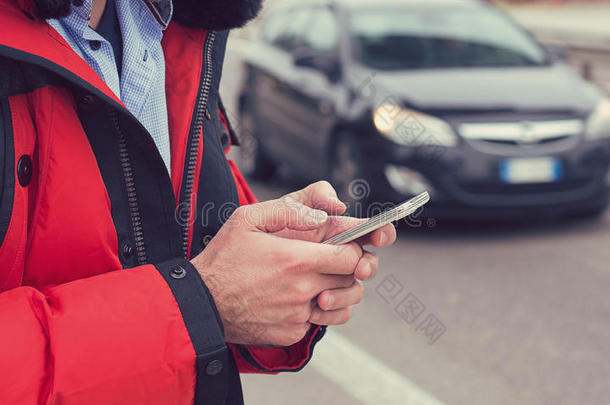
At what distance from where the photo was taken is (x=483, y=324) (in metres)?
4.09

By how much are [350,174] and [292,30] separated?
2011mm

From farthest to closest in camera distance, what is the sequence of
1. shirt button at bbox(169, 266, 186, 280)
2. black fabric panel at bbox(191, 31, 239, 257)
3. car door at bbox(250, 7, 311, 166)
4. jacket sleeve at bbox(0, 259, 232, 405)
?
1. car door at bbox(250, 7, 311, 166)
2. black fabric panel at bbox(191, 31, 239, 257)
3. shirt button at bbox(169, 266, 186, 280)
4. jacket sleeve at bbox(0, 259, 232, 405)

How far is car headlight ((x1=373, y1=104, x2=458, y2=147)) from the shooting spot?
5289 millimetres

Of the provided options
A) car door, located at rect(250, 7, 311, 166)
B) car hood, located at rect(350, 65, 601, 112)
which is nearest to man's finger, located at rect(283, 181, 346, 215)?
car hood, located at rect(350, 65, 601, 112)

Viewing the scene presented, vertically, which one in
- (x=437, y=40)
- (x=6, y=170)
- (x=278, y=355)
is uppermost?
(x=6, y=170)

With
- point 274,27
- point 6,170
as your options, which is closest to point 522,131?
point 274,27

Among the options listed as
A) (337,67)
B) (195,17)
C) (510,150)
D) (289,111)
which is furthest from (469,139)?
(195,17)

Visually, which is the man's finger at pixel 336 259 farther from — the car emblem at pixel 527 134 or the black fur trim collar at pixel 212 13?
the car emblem at pixel 527 134

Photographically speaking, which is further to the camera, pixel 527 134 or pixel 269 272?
pixel 527 134

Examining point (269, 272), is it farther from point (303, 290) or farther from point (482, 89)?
point (482, 89)

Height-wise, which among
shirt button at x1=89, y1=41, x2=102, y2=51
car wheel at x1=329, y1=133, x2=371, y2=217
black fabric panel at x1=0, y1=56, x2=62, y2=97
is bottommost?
car wheel at x1=329, y1=133, x2=371, y2=217

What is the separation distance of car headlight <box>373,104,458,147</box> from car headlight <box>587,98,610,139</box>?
40.6 inches

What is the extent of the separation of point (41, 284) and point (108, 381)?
0.59 ft

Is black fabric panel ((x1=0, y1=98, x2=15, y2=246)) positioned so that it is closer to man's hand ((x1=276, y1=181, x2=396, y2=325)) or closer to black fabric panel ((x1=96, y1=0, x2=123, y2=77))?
black fabric panel ((x1=96, y1=0, x2=123, y2=77))
